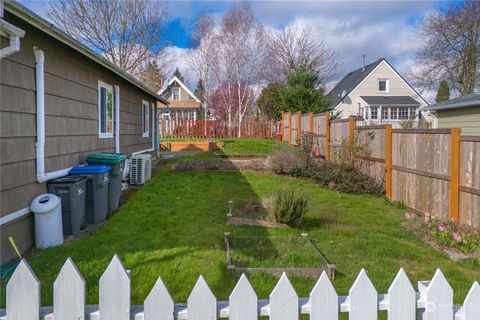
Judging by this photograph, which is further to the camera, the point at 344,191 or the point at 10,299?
the point at 344,191

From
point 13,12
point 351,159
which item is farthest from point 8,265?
point 351,159

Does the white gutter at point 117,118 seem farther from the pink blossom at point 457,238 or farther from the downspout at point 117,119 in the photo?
the pink blossom at point 457,238

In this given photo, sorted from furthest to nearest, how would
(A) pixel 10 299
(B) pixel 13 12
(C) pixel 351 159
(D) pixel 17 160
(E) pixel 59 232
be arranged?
(C) pixel 351 159
(E) pixel 59 232
(D) pixel 17 160
(B) pixel 13 12
(A) pixel 10 299

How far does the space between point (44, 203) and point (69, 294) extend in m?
3.78

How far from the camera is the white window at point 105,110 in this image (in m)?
9.12

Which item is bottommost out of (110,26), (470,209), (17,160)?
(470,209)

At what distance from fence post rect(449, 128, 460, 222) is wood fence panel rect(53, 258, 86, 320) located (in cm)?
582

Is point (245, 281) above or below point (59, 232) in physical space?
above

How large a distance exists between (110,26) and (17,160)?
65.6 feet

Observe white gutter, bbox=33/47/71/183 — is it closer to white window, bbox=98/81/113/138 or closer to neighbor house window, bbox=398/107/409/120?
white window, bbox=98/81/113/138

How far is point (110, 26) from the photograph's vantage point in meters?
23.1

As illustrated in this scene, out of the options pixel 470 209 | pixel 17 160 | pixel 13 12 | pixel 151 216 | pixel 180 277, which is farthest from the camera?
pixel 151 216

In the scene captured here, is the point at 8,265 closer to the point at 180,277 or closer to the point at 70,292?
the point at 180,277

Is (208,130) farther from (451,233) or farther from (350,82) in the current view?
(451,233)
